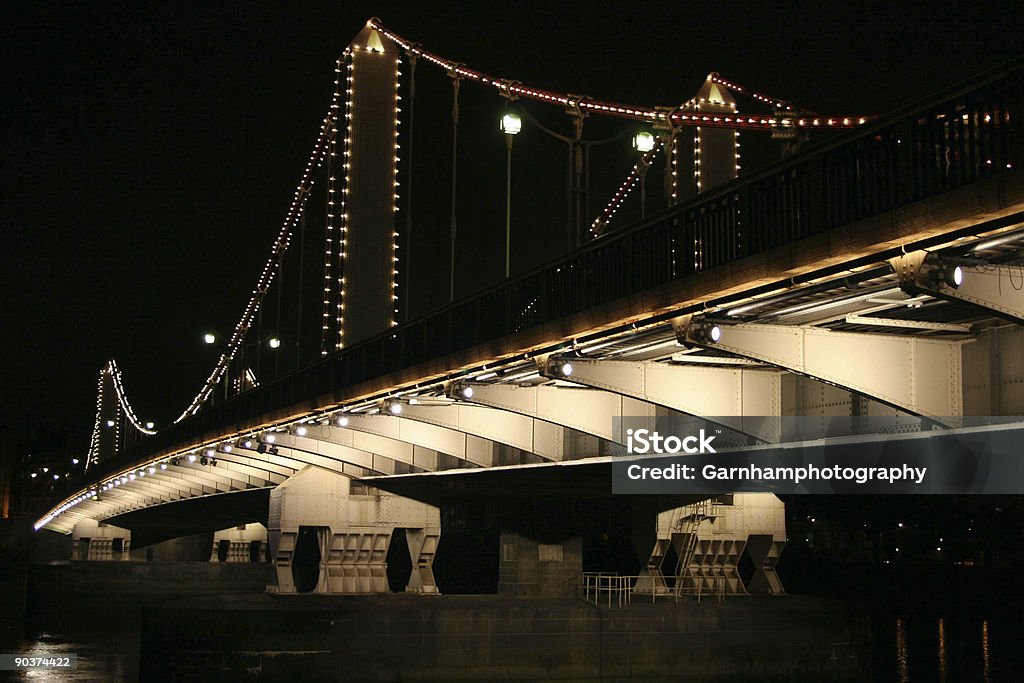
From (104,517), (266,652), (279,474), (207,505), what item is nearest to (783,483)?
(266,652)

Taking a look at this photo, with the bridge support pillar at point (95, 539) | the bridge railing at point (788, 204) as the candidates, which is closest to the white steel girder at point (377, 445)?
the bridge railing at point (788, 204)

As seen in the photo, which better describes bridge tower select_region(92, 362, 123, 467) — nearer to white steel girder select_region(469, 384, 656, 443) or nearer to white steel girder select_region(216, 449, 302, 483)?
white steel girder select_region(216, 449, 302, 483)

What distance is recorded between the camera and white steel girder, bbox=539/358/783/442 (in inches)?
917

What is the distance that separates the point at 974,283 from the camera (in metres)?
14.4

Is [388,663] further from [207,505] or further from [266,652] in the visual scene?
[207,505]

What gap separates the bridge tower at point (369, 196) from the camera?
4459 cm

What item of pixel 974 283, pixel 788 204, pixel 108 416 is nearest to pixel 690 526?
pixel 788 204

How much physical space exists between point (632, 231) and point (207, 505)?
5937 centimetres

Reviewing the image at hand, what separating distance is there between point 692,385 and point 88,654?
35833 mm

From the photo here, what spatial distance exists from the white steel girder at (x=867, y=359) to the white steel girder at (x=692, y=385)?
4.55 meters

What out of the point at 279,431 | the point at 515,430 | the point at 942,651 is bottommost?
the point at 942,651

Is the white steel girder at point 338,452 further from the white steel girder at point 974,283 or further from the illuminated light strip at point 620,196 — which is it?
the white steel girder at point 974,283

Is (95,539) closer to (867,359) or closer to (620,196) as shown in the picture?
(620,196)

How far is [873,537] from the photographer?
96.1 m
